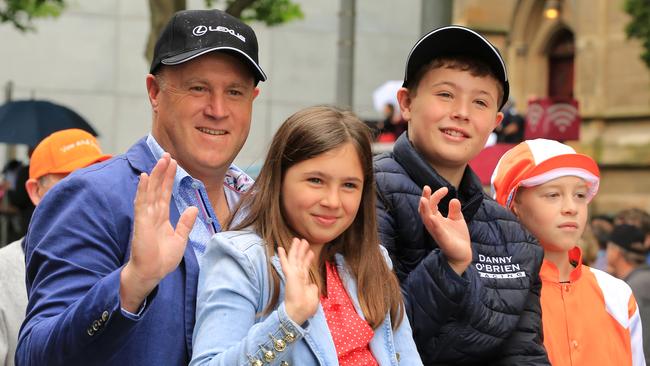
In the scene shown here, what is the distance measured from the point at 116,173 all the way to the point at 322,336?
2.37 ft

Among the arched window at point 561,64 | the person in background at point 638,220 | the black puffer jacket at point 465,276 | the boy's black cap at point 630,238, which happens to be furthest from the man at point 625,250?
the arched window at point 561,64

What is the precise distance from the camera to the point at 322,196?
131 inches

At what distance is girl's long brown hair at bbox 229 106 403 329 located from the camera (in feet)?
11.0

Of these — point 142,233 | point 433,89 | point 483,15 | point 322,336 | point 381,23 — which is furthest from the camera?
point 381,23

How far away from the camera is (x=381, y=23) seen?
28.8 meters

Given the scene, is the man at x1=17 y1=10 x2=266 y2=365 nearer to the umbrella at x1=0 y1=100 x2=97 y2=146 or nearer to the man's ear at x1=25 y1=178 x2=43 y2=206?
the man's ear at x1=25 y1=178 x2=43 y2=206

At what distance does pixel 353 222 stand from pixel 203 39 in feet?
2.32

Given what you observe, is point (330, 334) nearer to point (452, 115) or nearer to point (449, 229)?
point (449, 229)

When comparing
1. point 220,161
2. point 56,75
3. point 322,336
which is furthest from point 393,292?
point 56,75

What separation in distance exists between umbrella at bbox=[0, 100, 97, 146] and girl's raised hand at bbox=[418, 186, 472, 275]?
657 cm

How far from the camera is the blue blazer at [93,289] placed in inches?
112

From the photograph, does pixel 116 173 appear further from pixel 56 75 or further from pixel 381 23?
pixel 381 23

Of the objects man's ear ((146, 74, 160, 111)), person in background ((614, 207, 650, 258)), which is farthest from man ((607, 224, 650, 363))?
man's ear ((146, 74, 160, 111))

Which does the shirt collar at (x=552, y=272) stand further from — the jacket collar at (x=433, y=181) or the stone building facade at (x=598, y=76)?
the stone building facade at (x=598, y=76)
